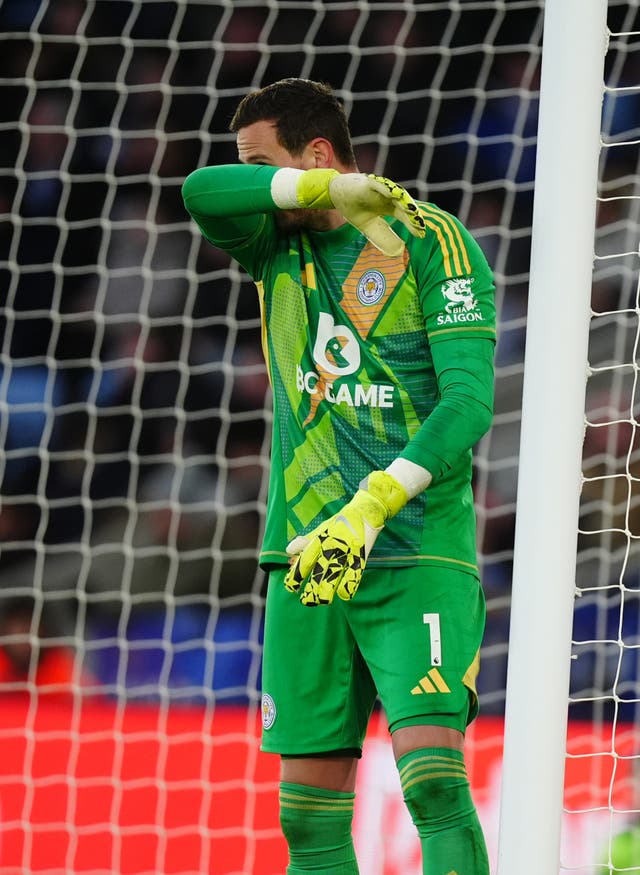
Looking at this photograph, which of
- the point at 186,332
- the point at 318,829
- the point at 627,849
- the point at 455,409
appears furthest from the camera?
the point at 186,332

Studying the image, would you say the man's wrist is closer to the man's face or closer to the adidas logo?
the man's face

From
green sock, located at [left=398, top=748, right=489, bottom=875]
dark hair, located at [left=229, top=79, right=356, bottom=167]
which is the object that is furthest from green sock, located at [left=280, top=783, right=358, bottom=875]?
dark hair, located at [left=229, top=79, right=356, bottom=167]

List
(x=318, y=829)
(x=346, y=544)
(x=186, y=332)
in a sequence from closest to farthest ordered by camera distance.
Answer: (x=346, y=544) < (x=318, y=829) < (x=186, y=332)

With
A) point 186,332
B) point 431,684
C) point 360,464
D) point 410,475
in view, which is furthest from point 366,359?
point 186,332

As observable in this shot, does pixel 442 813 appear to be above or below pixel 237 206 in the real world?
below

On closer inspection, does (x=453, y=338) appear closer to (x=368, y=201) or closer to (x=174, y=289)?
(x=368, y=201)

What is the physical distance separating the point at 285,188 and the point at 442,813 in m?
0.93

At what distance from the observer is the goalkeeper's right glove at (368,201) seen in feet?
5.79

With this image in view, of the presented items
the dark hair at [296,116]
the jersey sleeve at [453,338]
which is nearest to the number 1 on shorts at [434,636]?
the jersey sleeve at [453,338]

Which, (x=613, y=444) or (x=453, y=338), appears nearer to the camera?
(x=453, y=338)

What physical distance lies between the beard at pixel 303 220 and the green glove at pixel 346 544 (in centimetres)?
52

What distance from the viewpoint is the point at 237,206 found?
196 cm

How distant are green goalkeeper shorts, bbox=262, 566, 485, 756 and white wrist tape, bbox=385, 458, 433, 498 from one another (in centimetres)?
17

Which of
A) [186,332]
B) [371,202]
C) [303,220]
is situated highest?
[186,332]
